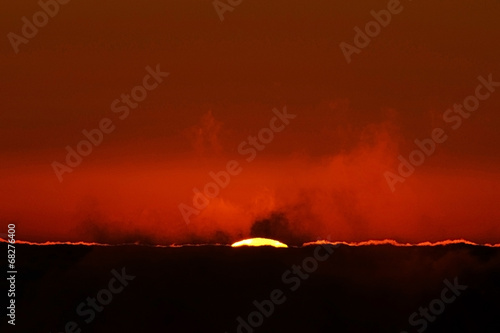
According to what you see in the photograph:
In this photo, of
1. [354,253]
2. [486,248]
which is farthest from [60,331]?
[486,248]

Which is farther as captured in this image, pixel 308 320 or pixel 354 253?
pixel 354 253

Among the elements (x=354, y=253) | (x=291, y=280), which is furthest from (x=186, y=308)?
(x=354, y=253)

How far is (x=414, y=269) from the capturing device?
47.3 metres

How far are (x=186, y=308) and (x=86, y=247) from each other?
18.1 ft

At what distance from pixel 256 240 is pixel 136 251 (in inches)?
207

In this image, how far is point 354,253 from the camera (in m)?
48.5

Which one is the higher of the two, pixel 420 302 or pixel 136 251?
pixel 136 251

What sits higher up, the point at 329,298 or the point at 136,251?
the point at 136,251

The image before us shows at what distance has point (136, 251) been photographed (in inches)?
1893

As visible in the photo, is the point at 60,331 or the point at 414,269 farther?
the point at 414,269

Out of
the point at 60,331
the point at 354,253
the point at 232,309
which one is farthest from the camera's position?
the point at 354,253

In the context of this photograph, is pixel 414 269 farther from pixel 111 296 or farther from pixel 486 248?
pixel 111 296

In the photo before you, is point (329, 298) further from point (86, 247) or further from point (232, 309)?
point (86, 247)

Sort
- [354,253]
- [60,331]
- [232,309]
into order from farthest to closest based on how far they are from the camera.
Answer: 1. [354,253]
2. [232,309]
3. [60,331]
